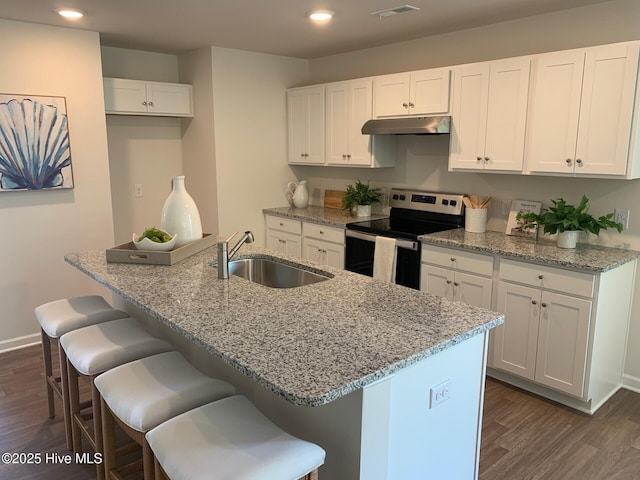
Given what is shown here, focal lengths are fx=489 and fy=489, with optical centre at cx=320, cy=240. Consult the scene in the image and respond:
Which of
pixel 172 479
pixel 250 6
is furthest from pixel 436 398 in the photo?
pixel 250 6

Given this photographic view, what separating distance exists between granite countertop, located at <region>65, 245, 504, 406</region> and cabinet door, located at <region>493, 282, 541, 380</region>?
1218 mm

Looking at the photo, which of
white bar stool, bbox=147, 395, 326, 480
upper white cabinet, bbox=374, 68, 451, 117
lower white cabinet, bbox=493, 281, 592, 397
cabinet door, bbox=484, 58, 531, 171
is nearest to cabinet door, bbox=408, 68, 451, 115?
upper white cabinet, bbox=374, 68, 451, 117

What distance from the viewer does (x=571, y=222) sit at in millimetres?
2965

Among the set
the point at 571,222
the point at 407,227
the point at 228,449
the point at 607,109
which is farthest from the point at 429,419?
the point at 407,227

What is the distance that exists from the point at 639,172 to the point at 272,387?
264cm

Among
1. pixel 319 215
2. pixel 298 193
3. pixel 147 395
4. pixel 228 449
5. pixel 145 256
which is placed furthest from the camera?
pixel 298 193

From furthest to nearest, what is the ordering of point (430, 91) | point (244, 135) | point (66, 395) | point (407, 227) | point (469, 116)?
point (244, 135)
point (407, 227)
point (430, 91)
point (469, 116)
point (66, 395)

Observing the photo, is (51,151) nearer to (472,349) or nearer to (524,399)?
(472,349)

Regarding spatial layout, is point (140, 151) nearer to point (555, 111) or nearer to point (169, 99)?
point (169, 99)

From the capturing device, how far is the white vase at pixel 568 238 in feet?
10.0

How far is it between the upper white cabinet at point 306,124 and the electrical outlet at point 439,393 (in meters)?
3.24

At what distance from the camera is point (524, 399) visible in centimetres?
308

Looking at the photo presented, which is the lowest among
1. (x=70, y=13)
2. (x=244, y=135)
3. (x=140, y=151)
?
(x=140, y=151)

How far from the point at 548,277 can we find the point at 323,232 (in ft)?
6.59
